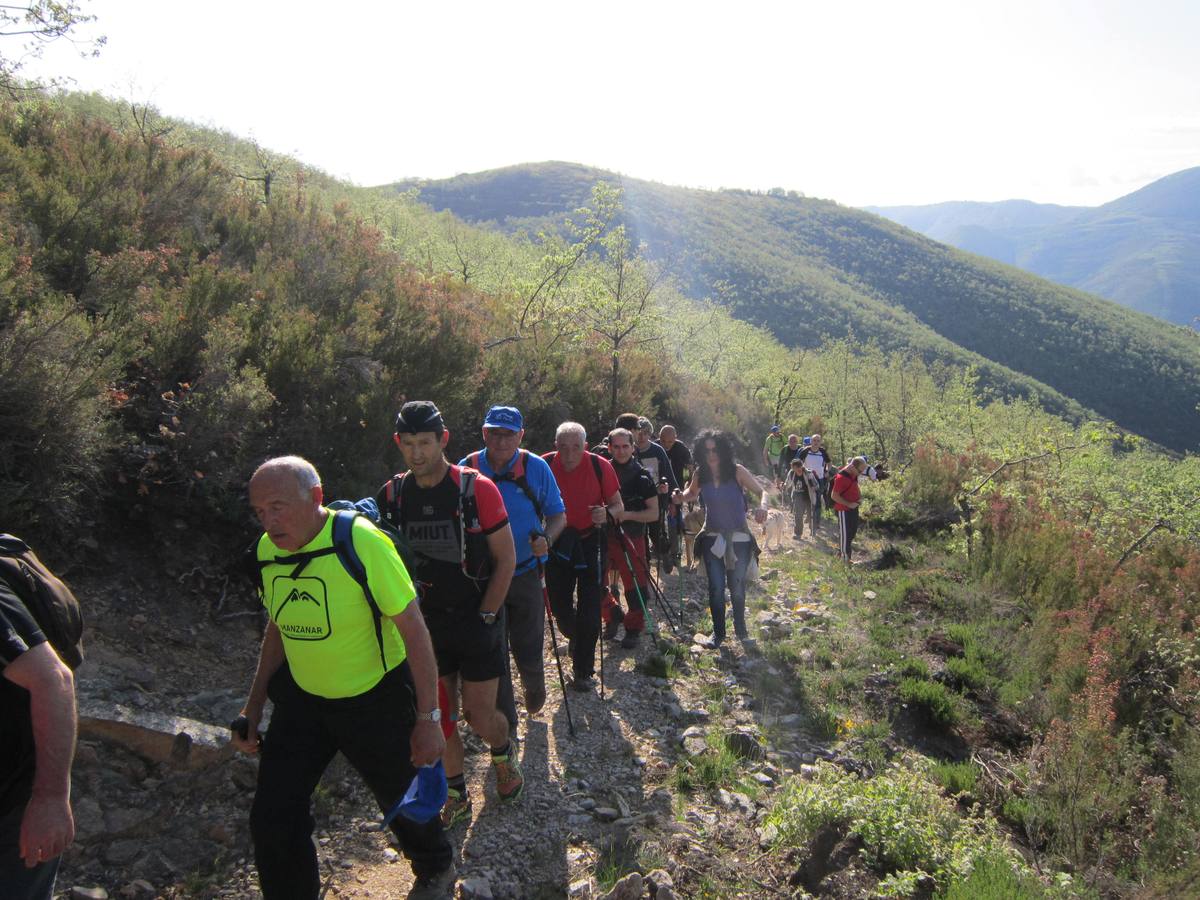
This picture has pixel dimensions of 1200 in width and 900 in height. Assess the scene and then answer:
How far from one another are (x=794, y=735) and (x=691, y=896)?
8.36 ft

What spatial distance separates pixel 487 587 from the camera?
3.88 meters

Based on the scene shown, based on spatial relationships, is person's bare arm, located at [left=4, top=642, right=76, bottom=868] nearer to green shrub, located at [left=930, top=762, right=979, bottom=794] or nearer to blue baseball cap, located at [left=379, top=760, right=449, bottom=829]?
blue baseball cap, located at [left=379, top=760, right=449, bottom=829]

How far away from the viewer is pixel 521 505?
15.4 feet

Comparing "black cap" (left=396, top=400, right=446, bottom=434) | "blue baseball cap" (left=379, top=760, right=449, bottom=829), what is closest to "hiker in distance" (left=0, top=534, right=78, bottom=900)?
"blue baseball cap" (left=379, top=760, right=449, bottom=829)

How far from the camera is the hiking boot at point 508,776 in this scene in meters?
4.33

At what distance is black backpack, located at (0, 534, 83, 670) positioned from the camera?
2176mm

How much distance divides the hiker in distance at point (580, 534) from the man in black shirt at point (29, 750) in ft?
12.6

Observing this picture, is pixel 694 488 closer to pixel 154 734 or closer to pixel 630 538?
pixel 630 538

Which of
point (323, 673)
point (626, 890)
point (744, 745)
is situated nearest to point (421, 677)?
point (323, 673)

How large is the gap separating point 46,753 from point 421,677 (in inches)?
47.3

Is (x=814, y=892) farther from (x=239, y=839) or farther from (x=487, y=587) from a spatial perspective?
(x=239, y=839)

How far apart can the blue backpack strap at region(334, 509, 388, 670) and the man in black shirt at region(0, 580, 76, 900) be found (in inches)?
36.5

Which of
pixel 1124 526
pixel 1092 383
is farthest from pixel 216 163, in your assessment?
pixel 1092 383

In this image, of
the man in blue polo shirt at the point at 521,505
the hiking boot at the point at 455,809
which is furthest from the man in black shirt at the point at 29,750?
the man in blue polo shirt at the point at 521,505
